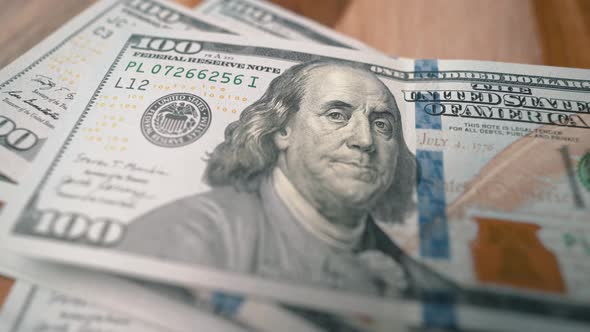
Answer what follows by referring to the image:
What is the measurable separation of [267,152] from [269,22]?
293 millimetres

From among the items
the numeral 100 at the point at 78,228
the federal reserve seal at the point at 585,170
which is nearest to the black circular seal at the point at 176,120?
the numeral 100 at the point at 78,228

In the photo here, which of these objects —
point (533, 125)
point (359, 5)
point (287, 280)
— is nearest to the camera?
point (287, 280)

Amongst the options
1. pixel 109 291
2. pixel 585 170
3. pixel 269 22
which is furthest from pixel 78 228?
pixel 585 170

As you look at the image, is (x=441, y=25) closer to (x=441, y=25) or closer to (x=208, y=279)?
(x=441, y=25)

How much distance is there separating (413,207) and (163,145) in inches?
11.1

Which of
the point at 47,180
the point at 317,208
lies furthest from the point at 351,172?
the point at 47,180

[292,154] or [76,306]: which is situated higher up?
[292,154]

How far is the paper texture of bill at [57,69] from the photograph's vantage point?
0.50m

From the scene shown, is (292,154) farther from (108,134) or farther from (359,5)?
(359,5)

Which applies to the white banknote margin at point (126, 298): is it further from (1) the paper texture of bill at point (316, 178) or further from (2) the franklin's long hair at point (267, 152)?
(2) the franklin's long hair at point (267, 152)

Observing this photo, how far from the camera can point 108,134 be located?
18.9 inches

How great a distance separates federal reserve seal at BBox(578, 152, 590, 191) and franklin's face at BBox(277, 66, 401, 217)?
20cm

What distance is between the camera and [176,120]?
1.62 ft

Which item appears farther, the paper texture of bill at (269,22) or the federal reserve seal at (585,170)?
the paper texture of bill at (269,22)
